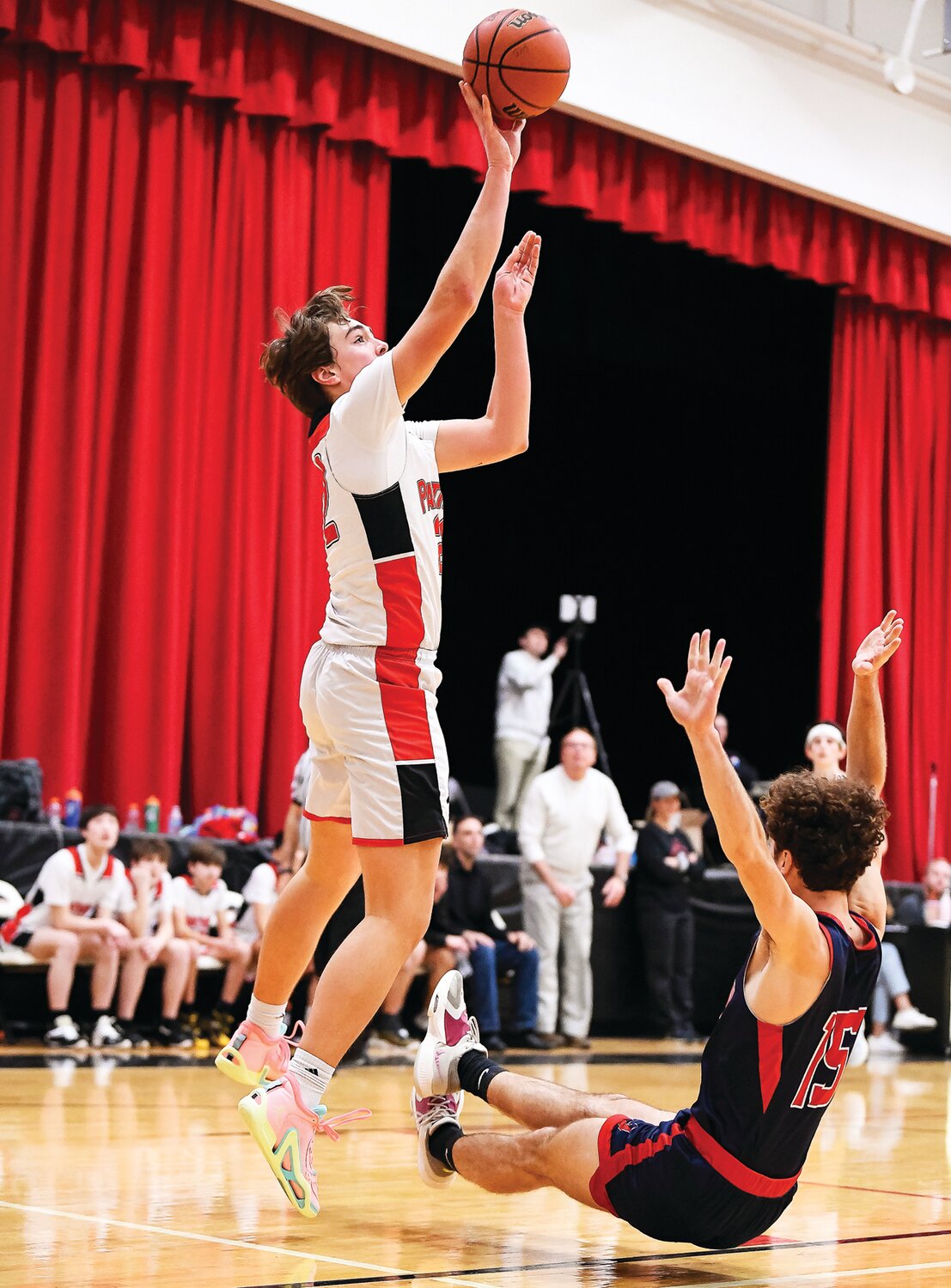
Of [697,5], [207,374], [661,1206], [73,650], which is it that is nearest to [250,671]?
[73,650]

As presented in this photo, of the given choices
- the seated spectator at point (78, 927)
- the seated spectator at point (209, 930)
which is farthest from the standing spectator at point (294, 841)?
the seated spectator at point (78, 927)

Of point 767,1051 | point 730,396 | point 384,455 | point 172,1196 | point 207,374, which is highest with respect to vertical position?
point 730,396

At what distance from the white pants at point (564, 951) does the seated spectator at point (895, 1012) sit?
186cm

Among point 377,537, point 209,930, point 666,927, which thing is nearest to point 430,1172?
point 377,537

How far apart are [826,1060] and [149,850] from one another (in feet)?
16.1

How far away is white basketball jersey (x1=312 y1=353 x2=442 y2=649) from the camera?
3.18 meters

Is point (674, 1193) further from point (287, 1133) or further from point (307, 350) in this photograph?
point (307, 350)

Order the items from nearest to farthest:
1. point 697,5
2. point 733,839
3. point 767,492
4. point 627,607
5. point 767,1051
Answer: point 733,839, point 767,1051, point 697,5, point 767,492, point 627,607

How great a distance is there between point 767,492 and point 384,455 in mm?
10284

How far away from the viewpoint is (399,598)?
3.22m

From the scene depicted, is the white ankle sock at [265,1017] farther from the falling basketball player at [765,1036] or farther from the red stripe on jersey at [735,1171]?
the red stripe on jersey at [735,1171]

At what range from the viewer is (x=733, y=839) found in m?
2.41

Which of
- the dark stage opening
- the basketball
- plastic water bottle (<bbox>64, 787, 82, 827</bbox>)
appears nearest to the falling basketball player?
the basketball

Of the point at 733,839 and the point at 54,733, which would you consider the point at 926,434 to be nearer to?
the point at 54,733
